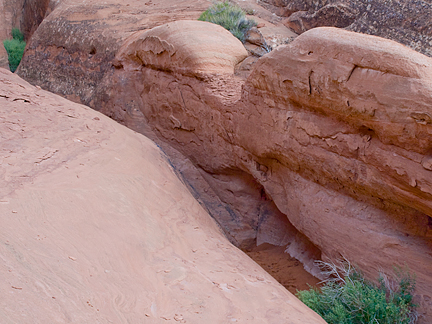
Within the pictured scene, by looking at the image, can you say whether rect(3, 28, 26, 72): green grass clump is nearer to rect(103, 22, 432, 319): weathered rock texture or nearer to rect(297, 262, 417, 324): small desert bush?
rect(103, 22, 432, 319): weathered rock texture

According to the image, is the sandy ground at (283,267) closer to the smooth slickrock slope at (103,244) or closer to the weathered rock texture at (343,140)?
the weathered rock texture at (343,140)

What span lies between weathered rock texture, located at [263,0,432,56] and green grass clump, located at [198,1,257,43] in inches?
44.7

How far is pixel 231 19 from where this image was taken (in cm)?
632

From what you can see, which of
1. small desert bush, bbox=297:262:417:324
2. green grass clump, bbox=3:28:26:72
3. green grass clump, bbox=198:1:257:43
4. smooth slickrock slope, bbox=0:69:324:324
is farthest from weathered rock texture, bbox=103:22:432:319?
green grass clump, bbox=3:28:26:72

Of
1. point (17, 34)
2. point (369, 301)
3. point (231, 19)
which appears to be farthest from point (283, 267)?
point (17, 34)

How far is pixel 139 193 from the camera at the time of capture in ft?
11.2

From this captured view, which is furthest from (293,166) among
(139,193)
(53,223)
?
(53,223)

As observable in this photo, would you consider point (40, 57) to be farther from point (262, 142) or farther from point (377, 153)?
point (377, 153)

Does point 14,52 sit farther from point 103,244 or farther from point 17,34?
point 103,244

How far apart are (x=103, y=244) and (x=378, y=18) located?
17.4 ft

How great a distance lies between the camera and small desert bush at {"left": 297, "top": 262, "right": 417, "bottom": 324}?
2.86 metres

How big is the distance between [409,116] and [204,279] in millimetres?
1941

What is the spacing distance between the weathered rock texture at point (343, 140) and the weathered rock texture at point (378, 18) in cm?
253

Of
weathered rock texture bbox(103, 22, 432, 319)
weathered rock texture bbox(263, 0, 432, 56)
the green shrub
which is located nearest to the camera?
weathered rock texture bbox(103, 22, 432, 319)
